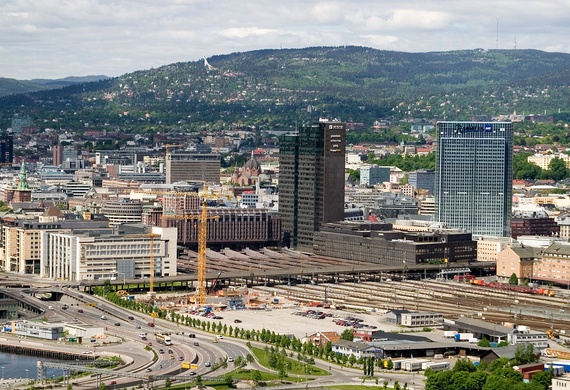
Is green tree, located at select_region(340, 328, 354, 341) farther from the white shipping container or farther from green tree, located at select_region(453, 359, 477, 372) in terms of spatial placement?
green tree, located at select_region(453, 359, 477, 372)

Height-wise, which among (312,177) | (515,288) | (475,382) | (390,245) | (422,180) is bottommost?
(475,382)

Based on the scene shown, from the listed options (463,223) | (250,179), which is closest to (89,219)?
(463,223)

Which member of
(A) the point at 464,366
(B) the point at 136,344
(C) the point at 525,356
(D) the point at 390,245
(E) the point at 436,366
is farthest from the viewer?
(D) the point at 390,245

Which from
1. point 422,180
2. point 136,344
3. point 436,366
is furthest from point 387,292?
point 422,180

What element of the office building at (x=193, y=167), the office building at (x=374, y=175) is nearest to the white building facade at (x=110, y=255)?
the office building at (x=193, y=167)

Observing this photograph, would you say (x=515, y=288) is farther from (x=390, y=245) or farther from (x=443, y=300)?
(x=390, y=245)

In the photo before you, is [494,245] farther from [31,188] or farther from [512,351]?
[31,188]

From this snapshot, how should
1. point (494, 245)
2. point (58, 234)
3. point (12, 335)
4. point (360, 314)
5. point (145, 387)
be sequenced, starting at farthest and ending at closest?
1. point (494, 245)
2. point (58, 234)
3. point (360, 314)
4. point (12, 335)
5. point (145, 387)

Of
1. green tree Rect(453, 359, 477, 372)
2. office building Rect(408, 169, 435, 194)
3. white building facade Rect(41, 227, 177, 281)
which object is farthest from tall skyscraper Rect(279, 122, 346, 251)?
green tree Rect(453, 359, 477, 372)
